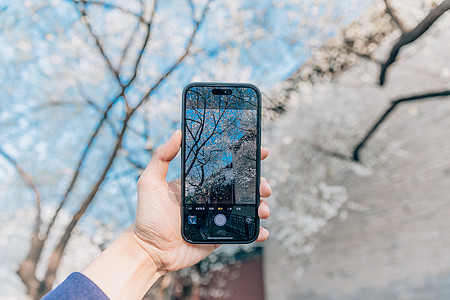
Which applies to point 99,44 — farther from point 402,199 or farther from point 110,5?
point 402,199

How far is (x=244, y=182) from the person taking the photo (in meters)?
1.14

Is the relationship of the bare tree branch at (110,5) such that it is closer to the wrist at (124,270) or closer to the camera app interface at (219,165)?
the camera app interface at (219,165)

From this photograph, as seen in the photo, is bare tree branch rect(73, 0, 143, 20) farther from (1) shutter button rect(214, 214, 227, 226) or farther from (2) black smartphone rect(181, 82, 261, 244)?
(1) shutter button rect(214, 214, 227, 226)

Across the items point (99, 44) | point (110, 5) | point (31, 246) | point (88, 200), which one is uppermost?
point (110, 5)

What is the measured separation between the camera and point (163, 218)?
1.10 meters

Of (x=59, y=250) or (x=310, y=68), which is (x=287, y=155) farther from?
(x=59, y=250)

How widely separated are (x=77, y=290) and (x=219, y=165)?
520 millimetres

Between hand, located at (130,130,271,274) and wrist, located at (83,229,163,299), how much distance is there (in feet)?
0.07

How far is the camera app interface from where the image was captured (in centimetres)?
111

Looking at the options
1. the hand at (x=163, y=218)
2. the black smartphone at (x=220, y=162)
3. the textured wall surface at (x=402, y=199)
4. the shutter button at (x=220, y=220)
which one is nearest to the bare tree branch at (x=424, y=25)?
the textured wall surface at (x=402, y=199)

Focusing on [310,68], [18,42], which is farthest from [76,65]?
[310,68]

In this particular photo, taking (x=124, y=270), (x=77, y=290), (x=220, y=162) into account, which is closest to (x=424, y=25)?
(x=220, y=162)

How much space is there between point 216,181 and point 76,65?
8.63ft

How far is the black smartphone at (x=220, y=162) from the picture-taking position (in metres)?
1.11
